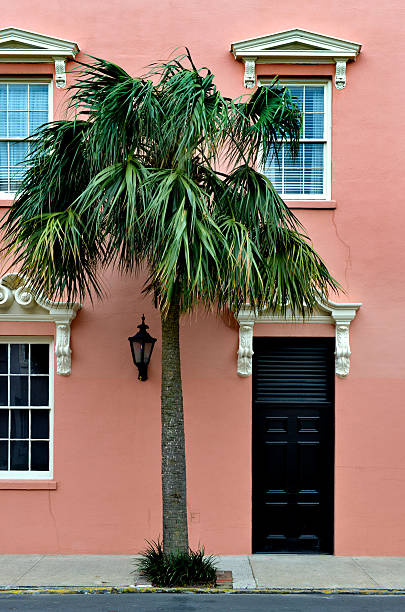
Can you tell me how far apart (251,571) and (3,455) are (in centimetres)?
369

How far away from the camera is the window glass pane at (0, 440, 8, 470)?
29.4 feet

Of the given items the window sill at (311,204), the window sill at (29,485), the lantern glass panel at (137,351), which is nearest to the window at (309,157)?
the window sill at (311,204)

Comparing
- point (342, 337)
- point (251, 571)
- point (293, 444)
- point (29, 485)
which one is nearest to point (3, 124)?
point (29, 485)

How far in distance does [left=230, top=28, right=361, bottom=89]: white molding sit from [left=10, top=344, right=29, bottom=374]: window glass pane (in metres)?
4.78

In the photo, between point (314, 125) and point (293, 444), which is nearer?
point (293, 444)

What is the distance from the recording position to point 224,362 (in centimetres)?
888

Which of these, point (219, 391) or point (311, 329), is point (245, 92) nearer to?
point (311, 329)

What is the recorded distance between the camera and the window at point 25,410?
8.96m

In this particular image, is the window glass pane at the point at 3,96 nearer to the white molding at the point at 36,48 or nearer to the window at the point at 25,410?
the white molding at the point at 36,48

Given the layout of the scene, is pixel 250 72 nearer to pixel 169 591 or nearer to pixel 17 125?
pixel 17 125

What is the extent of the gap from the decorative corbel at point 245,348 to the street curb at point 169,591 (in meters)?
2.74

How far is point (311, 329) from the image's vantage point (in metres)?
8.91

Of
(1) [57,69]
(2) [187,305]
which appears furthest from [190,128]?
(1) [57,69]

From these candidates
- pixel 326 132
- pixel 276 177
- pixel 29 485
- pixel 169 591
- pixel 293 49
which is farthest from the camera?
pixel 276 177
